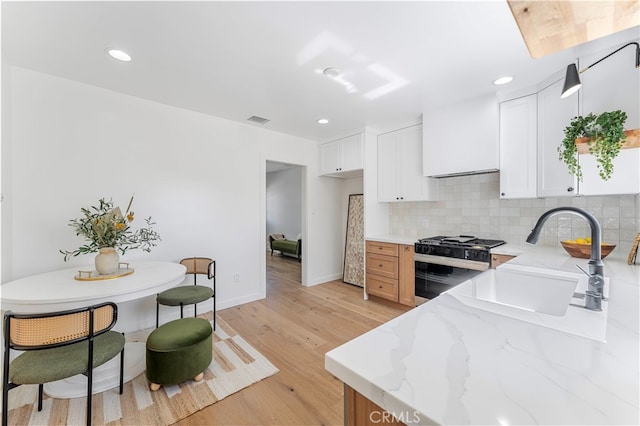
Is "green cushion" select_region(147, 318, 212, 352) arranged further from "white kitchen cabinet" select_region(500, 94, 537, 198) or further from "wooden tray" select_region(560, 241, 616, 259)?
"white kitchen cabinet" select_region(500, 94, 537, 198)

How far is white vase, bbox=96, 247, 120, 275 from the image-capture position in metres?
2.04

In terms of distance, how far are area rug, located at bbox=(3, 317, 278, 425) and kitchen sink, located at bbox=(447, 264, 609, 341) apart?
168cm

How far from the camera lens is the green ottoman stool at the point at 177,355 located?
1778mm

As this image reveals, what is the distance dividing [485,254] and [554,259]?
628 mm

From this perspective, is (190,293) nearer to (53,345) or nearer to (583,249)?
(53,345)

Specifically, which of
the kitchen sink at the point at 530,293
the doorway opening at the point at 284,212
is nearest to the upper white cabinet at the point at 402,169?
the kitchen sink at the point at 530,293

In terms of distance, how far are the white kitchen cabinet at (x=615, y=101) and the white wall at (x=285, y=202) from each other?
217 inches

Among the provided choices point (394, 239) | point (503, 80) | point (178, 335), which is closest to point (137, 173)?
point (178, 335)

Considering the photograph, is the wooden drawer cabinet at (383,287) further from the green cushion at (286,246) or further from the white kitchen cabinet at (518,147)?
the green cushion at (286,246)

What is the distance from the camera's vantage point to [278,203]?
803 centimetres

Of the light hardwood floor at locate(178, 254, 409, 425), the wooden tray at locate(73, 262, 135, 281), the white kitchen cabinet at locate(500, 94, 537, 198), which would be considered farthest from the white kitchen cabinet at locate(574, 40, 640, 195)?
the wooden tray at locate(73, 262, 135, 281)

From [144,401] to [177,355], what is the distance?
34cm

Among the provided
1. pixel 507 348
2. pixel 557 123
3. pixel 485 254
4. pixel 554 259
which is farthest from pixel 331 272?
pixel 507 348

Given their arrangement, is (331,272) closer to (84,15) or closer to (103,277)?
(103,277)
